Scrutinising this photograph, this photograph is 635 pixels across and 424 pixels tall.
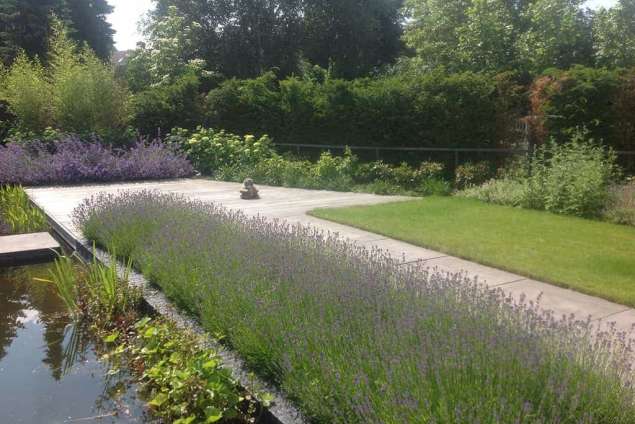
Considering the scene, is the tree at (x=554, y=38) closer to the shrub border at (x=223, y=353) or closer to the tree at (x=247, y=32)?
the tree at (x=247, y=32)

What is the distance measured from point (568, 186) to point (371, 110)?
6217 mm

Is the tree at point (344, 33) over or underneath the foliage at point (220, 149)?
over

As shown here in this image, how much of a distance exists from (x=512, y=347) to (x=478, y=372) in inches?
10.3

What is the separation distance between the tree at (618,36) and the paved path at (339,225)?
37.7ft

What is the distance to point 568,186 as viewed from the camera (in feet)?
30.3

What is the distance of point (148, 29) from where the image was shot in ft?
85.9

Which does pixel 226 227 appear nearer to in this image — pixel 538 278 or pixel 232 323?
pixel 232 323

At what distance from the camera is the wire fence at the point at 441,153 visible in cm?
1171

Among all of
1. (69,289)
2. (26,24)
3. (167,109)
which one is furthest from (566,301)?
(26,24)

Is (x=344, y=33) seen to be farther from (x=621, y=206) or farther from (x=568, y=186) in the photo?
(x=621, y=206)

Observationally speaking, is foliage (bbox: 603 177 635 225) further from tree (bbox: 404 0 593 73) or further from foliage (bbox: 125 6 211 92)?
foliage (bbox: 125 6 211 92)

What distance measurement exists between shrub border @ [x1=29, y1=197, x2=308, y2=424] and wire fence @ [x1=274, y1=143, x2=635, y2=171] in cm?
850

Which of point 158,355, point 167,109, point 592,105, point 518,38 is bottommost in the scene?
point 158,355

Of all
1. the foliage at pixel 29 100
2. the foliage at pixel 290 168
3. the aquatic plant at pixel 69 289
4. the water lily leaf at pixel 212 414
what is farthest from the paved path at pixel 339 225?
the foliage at pixel 29 100
